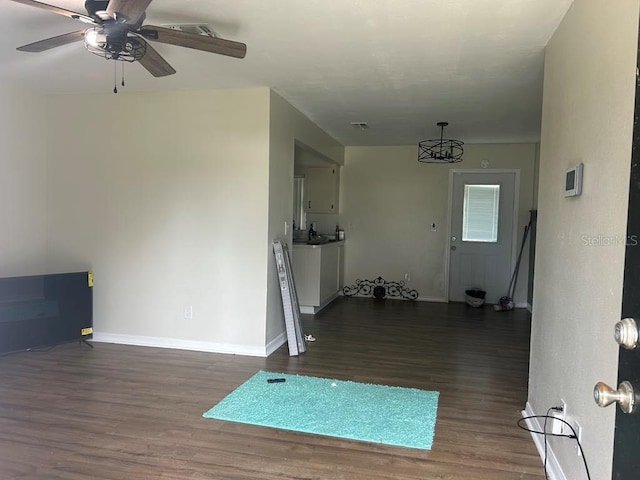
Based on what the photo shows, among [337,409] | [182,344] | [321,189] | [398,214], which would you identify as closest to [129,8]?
[337,409]

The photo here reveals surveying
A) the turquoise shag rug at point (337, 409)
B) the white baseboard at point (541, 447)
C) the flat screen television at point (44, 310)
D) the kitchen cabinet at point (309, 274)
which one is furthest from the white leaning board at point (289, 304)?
the white baseboard at point (541, 447)

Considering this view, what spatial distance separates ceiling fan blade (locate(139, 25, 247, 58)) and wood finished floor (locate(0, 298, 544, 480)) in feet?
7.10

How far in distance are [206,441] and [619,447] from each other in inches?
85.3

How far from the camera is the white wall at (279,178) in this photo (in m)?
4.08

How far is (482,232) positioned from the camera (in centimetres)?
668

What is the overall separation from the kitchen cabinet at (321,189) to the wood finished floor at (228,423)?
2.53 meters

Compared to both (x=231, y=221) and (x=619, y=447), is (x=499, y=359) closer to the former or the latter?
(x=231, y=221)

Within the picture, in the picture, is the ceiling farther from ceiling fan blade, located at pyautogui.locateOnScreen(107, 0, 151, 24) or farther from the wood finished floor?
the wood finished floor

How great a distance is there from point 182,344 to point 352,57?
9.86 feet

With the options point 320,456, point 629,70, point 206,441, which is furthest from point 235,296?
point 629,70

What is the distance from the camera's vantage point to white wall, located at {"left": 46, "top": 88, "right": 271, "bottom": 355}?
13.3 ft

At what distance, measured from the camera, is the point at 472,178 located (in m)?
6.66

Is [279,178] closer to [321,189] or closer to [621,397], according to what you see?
[321,189]

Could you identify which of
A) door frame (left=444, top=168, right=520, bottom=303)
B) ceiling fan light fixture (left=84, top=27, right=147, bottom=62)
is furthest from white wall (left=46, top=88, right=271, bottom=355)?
door frame (left=444, top=168, right=520, bottom=303)
